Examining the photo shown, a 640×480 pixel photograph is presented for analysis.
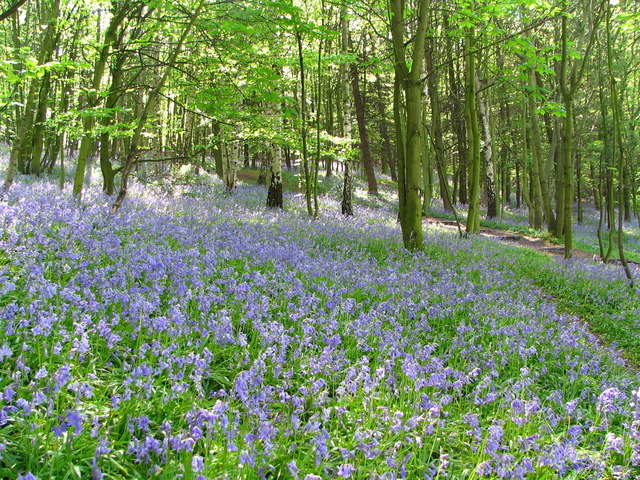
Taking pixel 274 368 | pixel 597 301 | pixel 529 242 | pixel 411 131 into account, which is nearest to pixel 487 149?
pixel 529 242

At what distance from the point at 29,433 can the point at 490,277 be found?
7565 mm

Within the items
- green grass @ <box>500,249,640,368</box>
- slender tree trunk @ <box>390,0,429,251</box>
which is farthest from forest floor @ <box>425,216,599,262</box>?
slender tree trunk @ <box>390,0,429,251</box>

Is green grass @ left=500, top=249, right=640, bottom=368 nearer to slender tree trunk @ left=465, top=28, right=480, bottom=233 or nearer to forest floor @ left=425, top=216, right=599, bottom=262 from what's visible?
slender tree trunk @ left=465, top=28, right=480, bottom=233

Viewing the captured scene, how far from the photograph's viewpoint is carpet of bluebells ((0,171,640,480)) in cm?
272

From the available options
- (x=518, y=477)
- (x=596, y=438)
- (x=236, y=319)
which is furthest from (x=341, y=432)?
(x=596, y=438)

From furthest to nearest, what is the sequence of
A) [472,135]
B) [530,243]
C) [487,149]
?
[487,149]
[530,243]
[472,135]

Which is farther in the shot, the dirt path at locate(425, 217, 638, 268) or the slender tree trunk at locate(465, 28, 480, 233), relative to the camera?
the dirt path at locate(425, 217, 638, 268)

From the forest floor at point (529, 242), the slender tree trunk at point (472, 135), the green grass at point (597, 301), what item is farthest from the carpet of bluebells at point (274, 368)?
the forest floor at point (529, 242)

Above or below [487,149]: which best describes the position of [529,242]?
below

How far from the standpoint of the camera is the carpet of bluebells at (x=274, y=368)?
2717 mm

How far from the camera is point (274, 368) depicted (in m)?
3.77

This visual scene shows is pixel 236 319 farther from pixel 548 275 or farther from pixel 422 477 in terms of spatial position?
pixel 548 275

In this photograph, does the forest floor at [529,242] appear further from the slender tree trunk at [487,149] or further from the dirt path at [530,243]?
the slender tree trunk at [487,149]

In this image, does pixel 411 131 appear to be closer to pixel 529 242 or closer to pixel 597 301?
pixel 597 301
